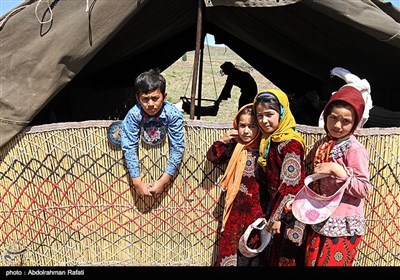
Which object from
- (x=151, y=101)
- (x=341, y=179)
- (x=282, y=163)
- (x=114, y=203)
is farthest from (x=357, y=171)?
(x=114, y=203)

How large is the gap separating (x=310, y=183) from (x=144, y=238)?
1.08 metres

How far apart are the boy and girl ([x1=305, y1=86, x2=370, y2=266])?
77cm

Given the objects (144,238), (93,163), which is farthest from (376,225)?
(93,163)

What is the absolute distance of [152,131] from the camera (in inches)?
88.3

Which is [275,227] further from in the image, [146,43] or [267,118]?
[146,43]

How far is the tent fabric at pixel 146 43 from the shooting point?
2.16 meters

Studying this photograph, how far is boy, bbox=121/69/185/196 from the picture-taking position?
7.11 feet

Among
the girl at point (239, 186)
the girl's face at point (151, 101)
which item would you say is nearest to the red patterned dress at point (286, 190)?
the girl at point (239, 186)

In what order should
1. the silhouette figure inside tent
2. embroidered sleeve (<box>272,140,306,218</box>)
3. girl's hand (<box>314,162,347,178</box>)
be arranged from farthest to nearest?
1. the silhouette figure inside tent
2. embroidered sleeve (<box>272,140,306,218</box>)
3. girl's hand (<box>314,162,347,178</box>)

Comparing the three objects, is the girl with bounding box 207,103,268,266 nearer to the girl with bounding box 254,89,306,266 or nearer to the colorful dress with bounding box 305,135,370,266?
the girl with bounding box 254,89,306,266

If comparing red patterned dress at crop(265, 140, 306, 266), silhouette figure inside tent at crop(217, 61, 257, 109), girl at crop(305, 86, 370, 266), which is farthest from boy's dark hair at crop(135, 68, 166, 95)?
silhouette figure inside tent at crop(217, 61, 257, 109)

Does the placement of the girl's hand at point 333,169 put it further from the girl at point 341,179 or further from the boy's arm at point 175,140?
the boy's arm at point 175,140

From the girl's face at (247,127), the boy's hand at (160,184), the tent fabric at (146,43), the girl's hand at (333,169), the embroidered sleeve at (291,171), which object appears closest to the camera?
the girl's hand at (333,169)

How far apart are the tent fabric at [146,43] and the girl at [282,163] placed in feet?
2.15
